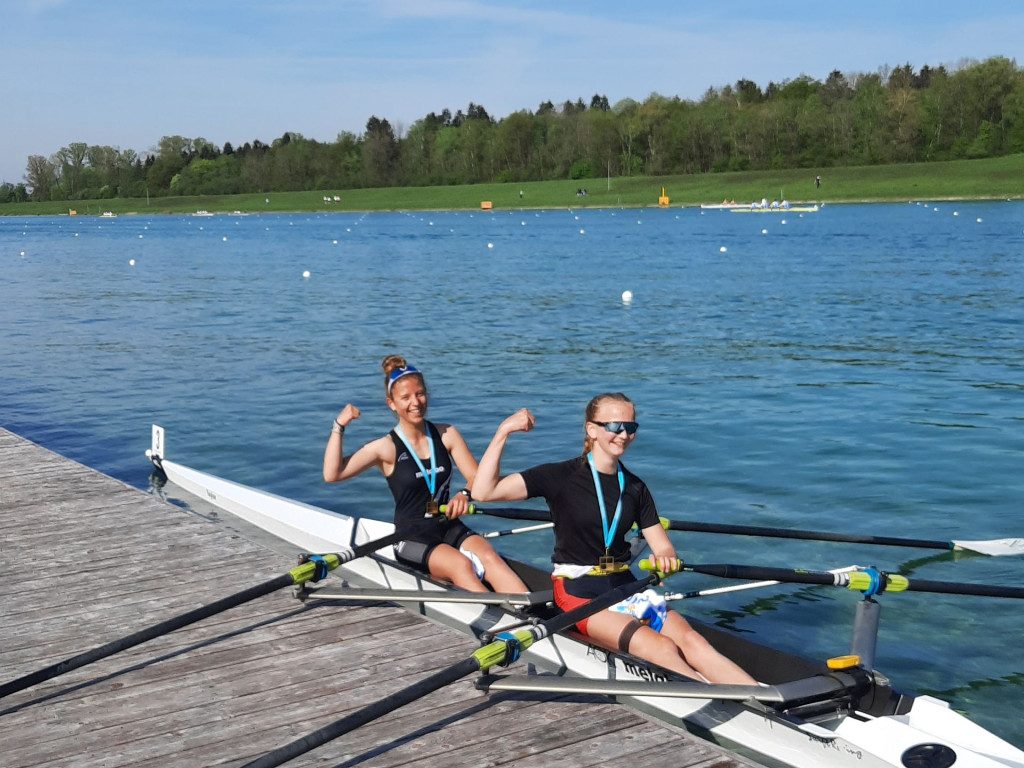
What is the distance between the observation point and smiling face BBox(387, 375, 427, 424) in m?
7.16

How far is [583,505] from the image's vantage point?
6.29 meters

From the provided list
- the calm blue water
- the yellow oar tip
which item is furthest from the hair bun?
the calm blue water

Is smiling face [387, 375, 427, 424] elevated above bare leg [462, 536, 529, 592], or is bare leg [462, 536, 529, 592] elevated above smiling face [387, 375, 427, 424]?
smiling face [387, 375, 427, 424]

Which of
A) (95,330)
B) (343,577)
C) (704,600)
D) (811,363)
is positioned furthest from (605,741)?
(95,330)

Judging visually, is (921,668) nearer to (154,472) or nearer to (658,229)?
(154,472)

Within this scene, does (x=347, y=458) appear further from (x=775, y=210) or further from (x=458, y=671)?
(x=775, y=210)

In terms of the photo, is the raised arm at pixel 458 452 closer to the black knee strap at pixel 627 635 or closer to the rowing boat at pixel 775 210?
the black knee strap at pixel 627 635

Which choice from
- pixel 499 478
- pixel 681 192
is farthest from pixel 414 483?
pixel 681 192

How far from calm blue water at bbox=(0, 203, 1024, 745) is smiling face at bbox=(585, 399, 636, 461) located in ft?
11.6

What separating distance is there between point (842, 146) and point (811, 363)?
12421 centimetres

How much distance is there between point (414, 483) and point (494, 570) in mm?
830

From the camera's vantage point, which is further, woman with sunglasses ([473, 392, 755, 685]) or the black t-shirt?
the black t-shirt

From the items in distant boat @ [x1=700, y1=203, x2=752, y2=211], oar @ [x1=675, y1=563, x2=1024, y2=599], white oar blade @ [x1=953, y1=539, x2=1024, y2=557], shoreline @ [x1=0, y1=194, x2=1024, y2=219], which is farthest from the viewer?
distant boat @ [x1=700, y1=203, x2=752, y2=211]

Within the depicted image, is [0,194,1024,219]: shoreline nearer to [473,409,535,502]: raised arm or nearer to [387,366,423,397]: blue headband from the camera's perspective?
[387,366,423,397]: blue headband
